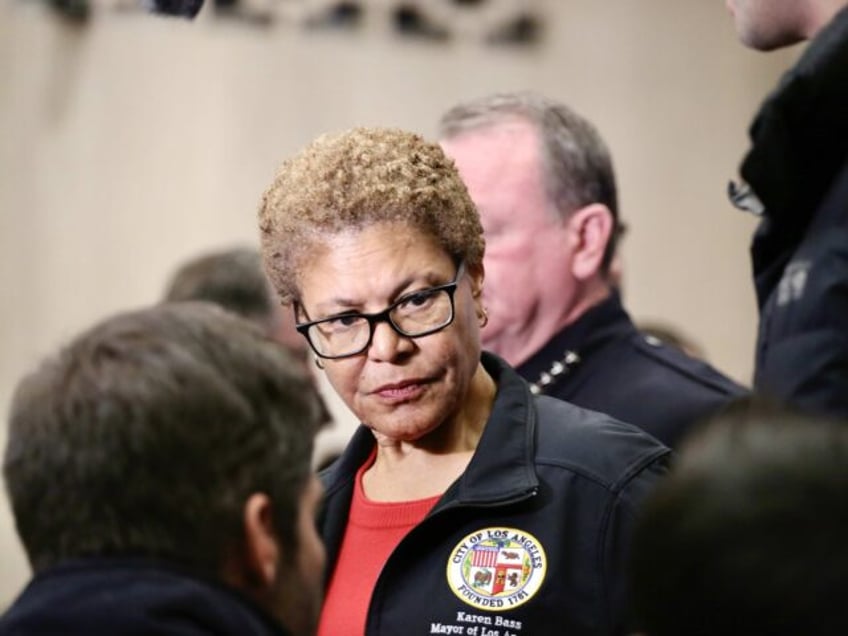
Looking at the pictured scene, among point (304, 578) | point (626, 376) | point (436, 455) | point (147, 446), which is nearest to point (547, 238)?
point (626, 376)

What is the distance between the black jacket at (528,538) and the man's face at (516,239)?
0.93 m

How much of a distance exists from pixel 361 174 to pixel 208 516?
79 centimetres

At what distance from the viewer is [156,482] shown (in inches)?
67.0

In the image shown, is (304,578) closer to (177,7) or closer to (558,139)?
Result: (177,7)

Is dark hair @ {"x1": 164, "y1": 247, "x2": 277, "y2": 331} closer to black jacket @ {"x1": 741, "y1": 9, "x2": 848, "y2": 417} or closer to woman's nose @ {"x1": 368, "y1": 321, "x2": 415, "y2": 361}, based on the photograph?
woman's nose @ {"x1": 368, "y1": 321, "x2": 415, "y2": 361}

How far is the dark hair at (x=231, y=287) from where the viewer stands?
4.11 meters

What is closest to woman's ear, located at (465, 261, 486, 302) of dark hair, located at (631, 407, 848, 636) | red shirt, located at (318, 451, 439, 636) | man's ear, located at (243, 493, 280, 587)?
red shirt, located at (318, 451, 439, 636)

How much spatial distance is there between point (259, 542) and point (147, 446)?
158 millimetres

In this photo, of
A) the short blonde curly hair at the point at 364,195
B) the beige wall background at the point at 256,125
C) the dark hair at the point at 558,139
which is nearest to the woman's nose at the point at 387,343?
the short blonde curly hair at the point at 364,195

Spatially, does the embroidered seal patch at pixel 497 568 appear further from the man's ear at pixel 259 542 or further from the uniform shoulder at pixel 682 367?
the uniform shoulder at pixel 682 367

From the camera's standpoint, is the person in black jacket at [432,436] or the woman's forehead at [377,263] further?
the woman's forehead at [377,263]

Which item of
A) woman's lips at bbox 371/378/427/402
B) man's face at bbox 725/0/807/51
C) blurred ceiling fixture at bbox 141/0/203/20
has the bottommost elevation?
woman's lips at bbox 371/378/427/402

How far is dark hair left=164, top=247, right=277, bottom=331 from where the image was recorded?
411 centimetres

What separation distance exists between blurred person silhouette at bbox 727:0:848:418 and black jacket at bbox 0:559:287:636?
0.61 m
